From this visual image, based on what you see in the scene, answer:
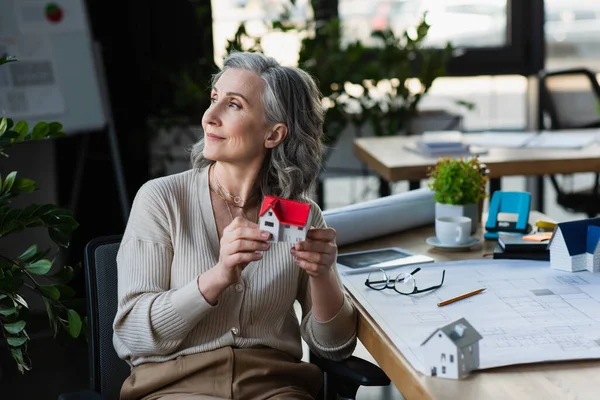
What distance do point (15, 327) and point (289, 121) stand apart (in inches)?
27.6

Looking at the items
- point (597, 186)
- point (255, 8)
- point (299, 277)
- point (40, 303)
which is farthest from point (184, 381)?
point (255, 8)

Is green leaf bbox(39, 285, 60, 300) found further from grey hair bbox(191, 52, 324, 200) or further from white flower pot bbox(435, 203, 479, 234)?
white flower pot bbox(435, 203, 479, 234)

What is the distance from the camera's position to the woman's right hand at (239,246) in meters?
1.45

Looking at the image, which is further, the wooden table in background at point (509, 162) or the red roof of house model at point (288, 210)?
the wooden table in background at point (509, 162)

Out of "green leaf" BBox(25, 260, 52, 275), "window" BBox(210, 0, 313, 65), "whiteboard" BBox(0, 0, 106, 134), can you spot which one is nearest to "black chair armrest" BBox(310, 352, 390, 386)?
"green leaf" BBox(25, 260, 52, 275)

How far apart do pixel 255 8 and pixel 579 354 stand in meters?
3.80

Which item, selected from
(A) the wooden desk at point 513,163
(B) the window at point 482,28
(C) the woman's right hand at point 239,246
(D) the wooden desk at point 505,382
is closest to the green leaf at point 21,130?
(C) the woman's right hand at point 239,246

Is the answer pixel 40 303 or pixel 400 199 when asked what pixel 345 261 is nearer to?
pixel 400 199

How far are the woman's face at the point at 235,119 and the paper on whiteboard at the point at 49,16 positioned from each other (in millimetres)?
2066

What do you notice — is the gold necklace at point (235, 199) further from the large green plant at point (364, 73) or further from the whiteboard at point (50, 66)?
the large green plant at point (364, 73)

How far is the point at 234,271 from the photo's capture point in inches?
60.2

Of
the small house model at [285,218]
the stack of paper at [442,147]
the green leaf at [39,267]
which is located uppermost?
the small house model at [285,218]

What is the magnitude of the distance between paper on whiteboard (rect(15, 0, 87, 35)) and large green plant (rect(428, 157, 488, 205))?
6.90ft

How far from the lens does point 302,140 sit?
177cm
